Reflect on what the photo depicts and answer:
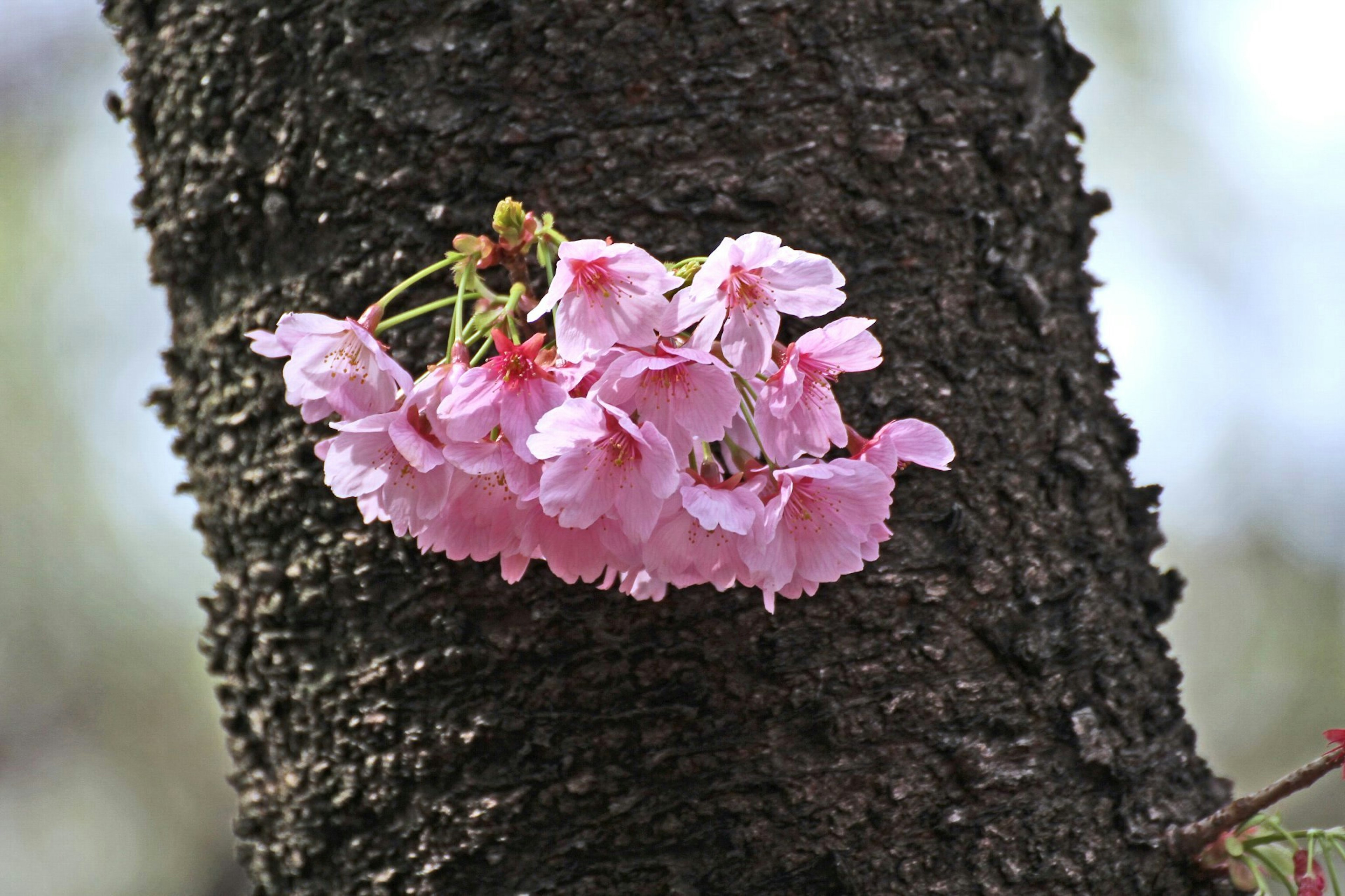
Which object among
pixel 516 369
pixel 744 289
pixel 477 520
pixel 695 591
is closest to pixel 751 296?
pixel 744 289

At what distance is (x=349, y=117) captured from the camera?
51.4 inches

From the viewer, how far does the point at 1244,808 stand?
1.24 meters

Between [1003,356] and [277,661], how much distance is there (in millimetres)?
1164

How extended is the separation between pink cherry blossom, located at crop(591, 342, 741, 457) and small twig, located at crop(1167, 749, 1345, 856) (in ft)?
2.89

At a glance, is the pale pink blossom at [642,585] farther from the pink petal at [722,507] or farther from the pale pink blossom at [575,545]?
the pink petal at [722,507]

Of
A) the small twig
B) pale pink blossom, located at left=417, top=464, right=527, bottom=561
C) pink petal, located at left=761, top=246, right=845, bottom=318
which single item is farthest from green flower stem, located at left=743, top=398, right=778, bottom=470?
the small twig

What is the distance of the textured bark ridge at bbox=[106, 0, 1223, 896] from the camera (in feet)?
3.96

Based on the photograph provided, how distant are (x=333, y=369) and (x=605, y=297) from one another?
32 cm

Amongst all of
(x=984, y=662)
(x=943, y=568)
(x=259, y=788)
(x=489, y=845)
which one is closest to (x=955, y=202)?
(x=943, y=568)

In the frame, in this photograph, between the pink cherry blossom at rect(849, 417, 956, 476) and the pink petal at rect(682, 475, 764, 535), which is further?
the pink cherry blossom at rect(849, 417, 956, 476)

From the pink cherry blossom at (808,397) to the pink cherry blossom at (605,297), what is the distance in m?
0.13

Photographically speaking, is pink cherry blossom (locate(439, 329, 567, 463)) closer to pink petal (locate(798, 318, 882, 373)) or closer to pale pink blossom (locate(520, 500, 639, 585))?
pale pink blossom (locate(520, 500, 639, 585))

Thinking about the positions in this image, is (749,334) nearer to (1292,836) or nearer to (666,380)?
(666,380)

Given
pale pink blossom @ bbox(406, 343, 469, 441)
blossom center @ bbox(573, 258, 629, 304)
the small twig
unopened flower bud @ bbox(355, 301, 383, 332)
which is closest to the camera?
blossom center @ bbox(573, 258, 629, 304)
